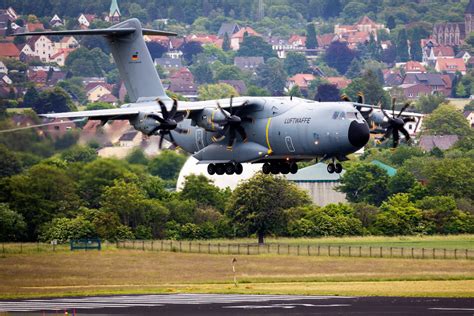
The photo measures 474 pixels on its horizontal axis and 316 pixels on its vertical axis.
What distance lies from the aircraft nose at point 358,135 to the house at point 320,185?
7420 centimetres

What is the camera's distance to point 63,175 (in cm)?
12244

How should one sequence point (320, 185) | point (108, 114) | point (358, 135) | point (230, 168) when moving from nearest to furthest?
point (358, 135) → point (108, 114) → point (230, 168) → point (320, 185)

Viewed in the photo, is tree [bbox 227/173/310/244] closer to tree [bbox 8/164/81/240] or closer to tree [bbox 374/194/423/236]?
tree [bbox 374/194/423/236]

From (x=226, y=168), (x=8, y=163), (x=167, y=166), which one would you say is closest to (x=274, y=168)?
(x=226, y=168)

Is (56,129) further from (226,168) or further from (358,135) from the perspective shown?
(358,135)

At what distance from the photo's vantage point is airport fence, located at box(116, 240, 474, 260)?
396ft

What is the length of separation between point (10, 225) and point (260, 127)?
41.6 meters

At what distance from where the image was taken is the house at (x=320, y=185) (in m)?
160

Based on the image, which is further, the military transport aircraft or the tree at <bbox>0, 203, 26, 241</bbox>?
the tree at <bbox>0, 203, 26, 241</bbox>

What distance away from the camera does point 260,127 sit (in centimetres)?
8931

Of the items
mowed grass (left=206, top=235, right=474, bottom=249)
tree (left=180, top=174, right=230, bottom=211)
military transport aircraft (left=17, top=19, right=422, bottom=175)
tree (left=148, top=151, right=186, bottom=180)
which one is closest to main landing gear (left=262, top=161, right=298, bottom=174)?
military transport aircraft (left=17, top=19, right=422, bottom=175)

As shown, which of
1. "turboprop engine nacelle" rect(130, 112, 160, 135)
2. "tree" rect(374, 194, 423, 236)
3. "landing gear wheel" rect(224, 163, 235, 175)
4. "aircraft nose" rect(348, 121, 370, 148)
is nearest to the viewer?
"aircraft nose" rect(348, 121, 370, 148)

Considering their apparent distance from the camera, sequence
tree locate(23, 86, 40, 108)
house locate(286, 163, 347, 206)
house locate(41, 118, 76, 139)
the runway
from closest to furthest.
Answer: the runway, house locate(41, 118, 76, 139), house locate(286, 163, 347, 206), tree locate(23, 86, 40, 108)

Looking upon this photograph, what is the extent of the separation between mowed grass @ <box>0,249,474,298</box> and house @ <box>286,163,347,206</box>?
40879 mm
